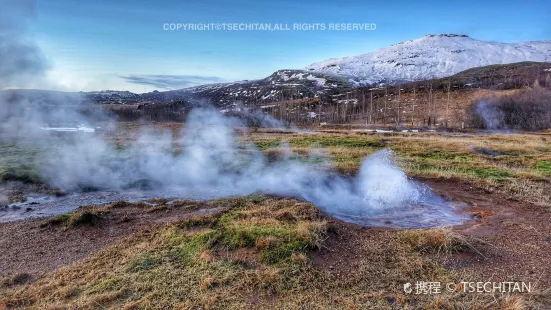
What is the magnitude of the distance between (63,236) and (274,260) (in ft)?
21.9

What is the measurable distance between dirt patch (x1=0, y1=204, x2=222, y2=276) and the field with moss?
0.09 metres

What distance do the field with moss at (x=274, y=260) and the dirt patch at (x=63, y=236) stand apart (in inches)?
3.4

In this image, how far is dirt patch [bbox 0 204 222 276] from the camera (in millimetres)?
8055

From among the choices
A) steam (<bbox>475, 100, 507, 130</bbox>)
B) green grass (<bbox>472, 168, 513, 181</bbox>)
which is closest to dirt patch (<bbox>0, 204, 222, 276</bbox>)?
green grass (<bbox>472, 168, 513, 181</bbox>)

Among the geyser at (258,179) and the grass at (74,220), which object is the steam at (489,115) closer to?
the geyser at (258,179)

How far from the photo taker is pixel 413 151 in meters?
26.2

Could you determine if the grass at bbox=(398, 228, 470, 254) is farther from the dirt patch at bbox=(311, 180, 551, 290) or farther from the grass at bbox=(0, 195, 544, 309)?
the dirt patch at bbox=(311, 180, 551, 290)

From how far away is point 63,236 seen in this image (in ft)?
31.6

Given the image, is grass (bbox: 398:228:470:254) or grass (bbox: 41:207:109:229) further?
grass (bbox: 41:207:109:229)

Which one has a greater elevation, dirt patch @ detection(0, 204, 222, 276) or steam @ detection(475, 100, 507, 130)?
steam @ detection(475, 100, 507, 130)

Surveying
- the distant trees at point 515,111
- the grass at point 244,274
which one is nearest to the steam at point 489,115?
the distant trees at point 515,111

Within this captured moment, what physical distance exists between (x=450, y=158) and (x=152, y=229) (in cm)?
2143

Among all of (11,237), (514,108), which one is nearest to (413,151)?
(11,237)

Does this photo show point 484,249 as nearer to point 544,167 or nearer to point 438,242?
point 438,242
